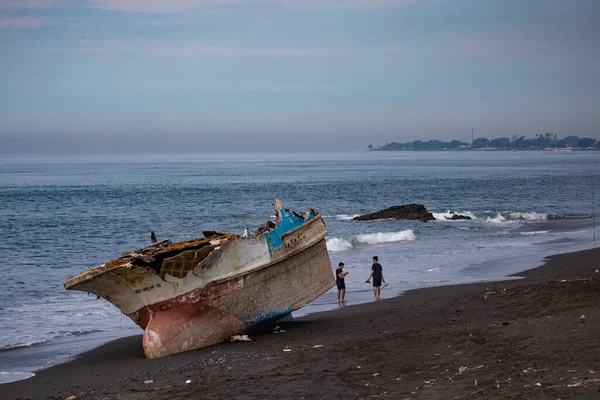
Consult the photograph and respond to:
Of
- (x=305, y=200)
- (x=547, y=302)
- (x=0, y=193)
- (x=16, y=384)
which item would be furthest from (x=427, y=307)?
(x=0, y=193)

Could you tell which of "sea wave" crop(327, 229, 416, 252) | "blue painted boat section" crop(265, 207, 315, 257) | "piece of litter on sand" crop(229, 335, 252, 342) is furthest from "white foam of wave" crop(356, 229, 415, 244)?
"piece of litter on sand" crop(229, 335, 252, 342)

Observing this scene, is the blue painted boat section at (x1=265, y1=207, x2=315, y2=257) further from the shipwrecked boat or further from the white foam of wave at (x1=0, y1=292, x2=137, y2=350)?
the white foam of wave at (x1=0, y1=292, x2=137, y2=350)

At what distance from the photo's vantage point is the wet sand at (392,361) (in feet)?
25.5

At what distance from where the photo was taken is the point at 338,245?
29750mm

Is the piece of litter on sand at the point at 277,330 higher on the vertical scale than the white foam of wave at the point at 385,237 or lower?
higher

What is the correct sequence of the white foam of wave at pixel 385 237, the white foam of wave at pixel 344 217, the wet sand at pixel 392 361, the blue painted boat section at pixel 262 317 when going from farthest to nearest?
the white foam of wave at pixel 344 217, the white foam of wave at pixel 385 237, the blue painted boat section at pixel 262 317, the wet sand at pixel 392 361

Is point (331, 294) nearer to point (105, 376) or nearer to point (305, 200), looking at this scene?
point (105, 376)

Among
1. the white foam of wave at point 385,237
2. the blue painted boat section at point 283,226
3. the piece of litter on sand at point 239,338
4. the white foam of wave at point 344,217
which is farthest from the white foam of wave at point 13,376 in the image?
the white foam of wave at point 344,217

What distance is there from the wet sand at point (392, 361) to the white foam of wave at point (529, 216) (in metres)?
30.0

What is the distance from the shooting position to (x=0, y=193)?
6888 cm

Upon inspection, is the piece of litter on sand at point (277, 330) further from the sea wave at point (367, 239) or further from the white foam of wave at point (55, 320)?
the sea wave at point (367, 239)

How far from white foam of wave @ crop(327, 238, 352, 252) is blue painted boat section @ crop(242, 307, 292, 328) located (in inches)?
602

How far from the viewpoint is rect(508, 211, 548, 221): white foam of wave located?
141ft

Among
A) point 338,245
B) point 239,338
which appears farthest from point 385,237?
point 239,338
